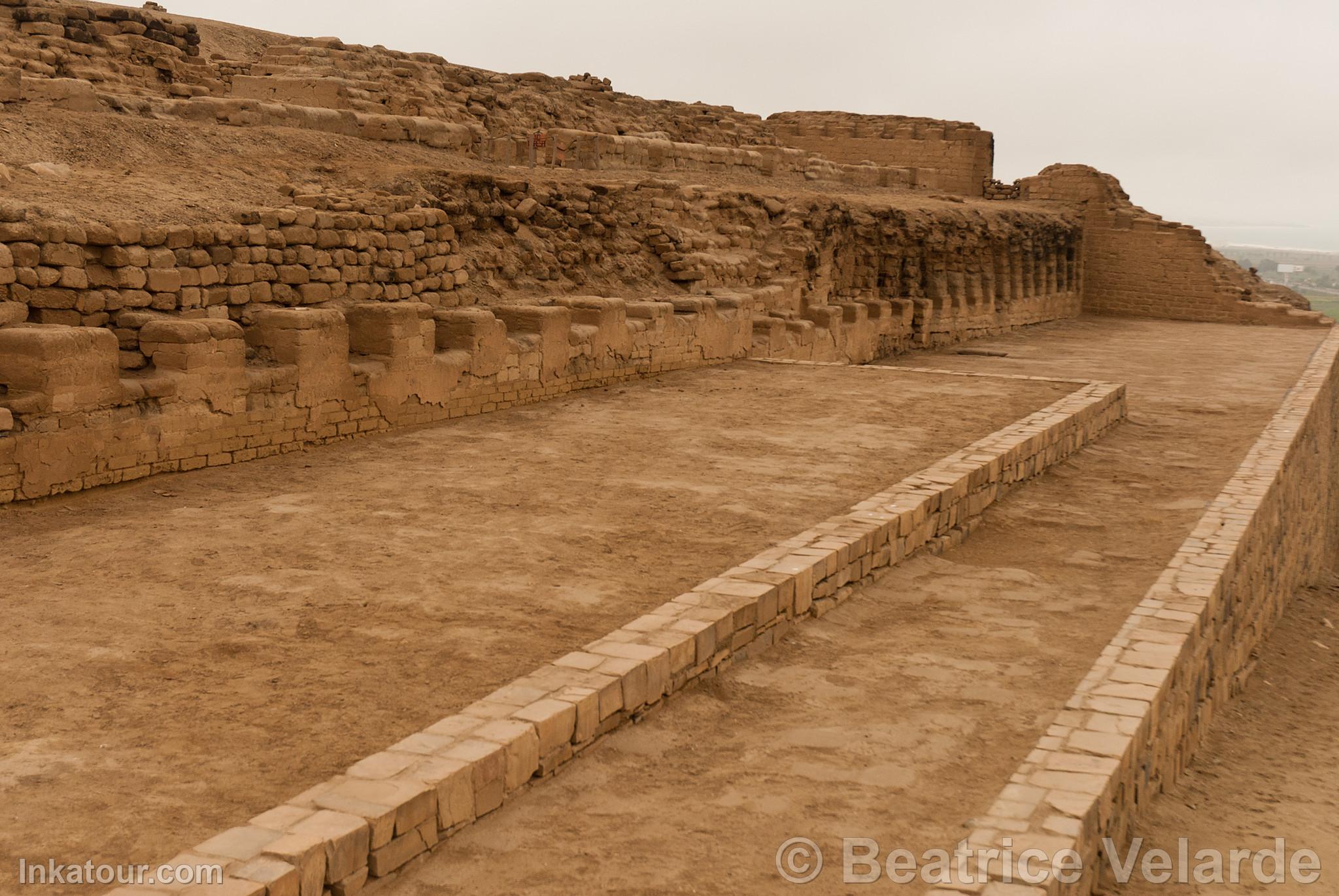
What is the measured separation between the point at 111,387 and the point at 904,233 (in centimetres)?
1467

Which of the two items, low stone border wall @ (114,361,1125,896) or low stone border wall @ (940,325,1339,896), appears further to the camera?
low stone border wall @ (940,325,1339,896)

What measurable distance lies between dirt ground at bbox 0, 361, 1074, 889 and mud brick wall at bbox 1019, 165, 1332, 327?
17.8 m

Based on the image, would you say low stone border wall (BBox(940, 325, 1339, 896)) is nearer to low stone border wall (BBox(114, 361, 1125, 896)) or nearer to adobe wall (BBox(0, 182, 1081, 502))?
low stone border wall (BBox(114, 361, 1125, 896))

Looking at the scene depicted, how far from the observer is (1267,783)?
20.0 feet

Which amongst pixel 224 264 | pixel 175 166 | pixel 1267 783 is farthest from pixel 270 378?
pixel 1267 783

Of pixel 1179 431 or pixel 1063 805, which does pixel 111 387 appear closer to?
pixel 1063 805

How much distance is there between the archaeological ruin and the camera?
12.4ft

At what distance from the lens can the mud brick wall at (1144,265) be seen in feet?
82.6

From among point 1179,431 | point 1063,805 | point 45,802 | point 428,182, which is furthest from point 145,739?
point 1179,431

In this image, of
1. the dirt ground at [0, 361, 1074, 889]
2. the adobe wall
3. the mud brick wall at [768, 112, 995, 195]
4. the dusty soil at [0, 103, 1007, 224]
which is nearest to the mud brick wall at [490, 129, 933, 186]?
the adobe wall

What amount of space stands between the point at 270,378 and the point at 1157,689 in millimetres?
Answer: 5232

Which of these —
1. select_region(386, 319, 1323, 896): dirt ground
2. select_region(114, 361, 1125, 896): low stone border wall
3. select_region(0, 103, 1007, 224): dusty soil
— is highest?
select_region(0, 103, 1007, 224): dusty soil
